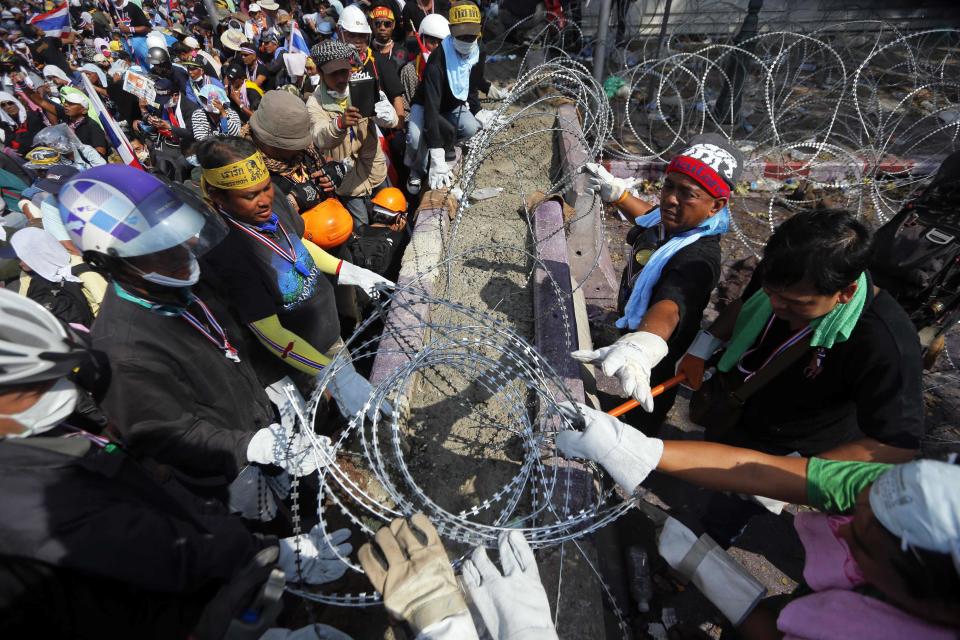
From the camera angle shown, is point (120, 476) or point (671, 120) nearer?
point (120, 476)

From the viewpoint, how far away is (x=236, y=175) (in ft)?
8.30

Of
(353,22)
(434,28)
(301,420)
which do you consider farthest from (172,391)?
(434,28)

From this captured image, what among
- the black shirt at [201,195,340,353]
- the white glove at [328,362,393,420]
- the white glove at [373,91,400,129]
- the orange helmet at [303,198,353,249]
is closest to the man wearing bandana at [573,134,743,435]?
the white glove at [328,362,393,420]

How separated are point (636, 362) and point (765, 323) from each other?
2.55 ft

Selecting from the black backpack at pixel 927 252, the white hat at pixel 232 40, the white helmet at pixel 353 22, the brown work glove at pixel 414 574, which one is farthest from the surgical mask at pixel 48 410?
the white hat at pixel 232 40

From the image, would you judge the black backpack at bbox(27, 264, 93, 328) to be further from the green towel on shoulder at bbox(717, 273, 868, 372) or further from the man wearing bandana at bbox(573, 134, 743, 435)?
the green towel on shoulder at bbox(717, 273, 868, 372)

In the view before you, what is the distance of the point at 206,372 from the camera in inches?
85.4

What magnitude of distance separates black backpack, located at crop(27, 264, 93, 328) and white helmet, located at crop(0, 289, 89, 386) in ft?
8.13

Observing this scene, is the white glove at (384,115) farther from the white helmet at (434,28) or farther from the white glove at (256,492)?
the white glove at (256,492)

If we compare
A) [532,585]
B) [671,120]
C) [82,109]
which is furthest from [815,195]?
[82,109]

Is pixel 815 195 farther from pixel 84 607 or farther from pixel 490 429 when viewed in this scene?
pixel 84 607

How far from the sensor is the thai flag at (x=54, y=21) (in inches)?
427

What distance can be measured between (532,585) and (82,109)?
9.53 meters

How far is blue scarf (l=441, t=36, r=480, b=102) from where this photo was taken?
17.5 ft
